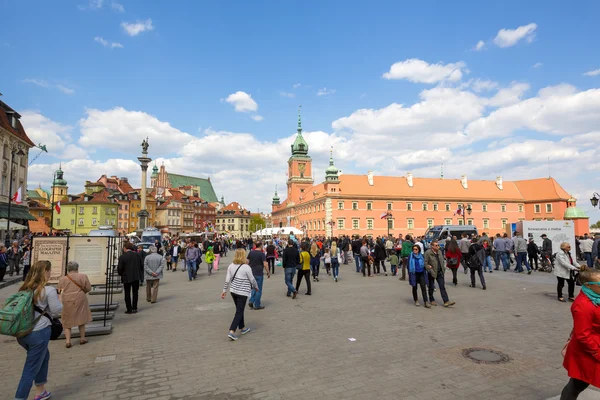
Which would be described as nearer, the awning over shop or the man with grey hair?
the man with grey hair

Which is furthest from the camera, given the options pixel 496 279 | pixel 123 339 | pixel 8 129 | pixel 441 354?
pixel 8 129

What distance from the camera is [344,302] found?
36.2 ft

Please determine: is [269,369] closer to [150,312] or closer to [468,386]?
[468,386]

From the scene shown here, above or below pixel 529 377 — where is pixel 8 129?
above

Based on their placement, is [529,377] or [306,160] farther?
[306,160]

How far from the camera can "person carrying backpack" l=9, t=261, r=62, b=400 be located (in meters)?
4.37

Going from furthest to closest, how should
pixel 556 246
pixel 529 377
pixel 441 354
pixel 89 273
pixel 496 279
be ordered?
pixel 556 246 → pixel 496 279 → pixel 89 273 → pixel 441 354 → pixel 529 377

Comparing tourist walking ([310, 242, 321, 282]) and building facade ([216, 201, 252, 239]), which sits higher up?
building facade ([216, 201, 252, 239])

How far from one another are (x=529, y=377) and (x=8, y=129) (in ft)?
145

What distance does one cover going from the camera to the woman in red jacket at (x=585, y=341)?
330cm

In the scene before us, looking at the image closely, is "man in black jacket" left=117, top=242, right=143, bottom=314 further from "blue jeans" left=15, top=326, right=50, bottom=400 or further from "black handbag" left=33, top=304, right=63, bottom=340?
"blue jeans" left=15, top=326, right=50, bottom=400

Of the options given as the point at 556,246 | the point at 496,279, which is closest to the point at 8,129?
the point at 496,279

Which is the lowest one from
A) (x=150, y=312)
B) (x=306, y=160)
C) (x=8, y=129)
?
(x=150, y=312)

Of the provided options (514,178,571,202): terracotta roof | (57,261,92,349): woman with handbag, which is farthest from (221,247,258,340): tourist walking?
(514,178,571,202): terracotta roof
